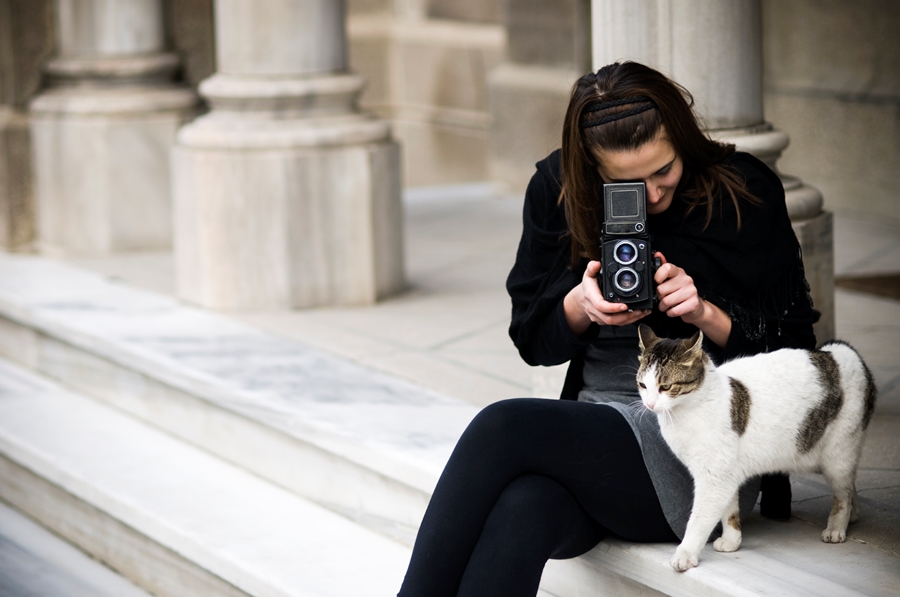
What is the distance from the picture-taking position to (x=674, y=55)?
131 inches

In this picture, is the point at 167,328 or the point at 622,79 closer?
the point at 622,79

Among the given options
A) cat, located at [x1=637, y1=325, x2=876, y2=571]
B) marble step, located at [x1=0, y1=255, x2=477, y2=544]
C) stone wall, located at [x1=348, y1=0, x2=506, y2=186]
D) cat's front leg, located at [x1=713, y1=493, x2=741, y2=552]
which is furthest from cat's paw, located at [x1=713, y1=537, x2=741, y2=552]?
stone wall, located at [x1=348, y1=0, x2=506, y2=186]

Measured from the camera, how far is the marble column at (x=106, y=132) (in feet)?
20.1

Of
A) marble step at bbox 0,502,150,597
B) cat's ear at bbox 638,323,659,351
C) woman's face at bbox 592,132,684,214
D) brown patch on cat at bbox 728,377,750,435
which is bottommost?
marble step at bbox 0,502,150,597

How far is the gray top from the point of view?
257 cm

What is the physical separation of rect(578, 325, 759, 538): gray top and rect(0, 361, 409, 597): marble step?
80 cm

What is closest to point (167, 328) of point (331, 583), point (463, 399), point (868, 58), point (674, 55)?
point (463, 399)

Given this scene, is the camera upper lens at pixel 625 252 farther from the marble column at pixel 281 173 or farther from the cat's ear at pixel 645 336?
the marble column at pixel 281 173

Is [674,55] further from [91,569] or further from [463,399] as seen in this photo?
[91,569]

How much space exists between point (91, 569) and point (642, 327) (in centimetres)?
225

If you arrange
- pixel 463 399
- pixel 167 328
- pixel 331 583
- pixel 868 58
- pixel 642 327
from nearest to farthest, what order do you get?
pixel 642 327, pixel 331 583, pixel 463 399, pixel 167 328, pixel 868 58

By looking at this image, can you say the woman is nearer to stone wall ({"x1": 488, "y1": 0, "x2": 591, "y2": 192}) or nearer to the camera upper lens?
the camera upper lens

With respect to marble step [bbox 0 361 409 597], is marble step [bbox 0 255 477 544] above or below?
above

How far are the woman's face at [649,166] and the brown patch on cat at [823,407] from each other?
44 centimetres
